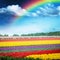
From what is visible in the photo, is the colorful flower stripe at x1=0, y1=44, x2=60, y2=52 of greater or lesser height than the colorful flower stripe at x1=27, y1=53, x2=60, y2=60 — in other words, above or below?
above

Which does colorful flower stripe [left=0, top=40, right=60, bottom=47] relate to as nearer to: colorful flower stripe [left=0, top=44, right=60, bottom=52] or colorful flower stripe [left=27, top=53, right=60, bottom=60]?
colorful flower stripe [left=0, top=44, right=60, bottom=52]

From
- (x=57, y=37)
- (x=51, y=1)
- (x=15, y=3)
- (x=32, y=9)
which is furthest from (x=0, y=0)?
(x=57, y=37)

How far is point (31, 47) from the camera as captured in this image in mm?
3824

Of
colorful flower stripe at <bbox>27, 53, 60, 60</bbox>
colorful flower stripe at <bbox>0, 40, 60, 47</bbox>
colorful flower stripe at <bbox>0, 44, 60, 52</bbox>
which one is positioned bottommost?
colorful flower stripe at <bbox>27, 53, 60, 60</bbox>

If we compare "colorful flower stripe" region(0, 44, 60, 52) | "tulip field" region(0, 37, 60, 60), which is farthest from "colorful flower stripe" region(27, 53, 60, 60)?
"colorful flower stripe" region(0, 44, 60, 52)

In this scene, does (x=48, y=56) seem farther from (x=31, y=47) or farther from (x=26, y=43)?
(x=26, y=43)

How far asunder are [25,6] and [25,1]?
0.10m

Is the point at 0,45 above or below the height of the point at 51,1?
below

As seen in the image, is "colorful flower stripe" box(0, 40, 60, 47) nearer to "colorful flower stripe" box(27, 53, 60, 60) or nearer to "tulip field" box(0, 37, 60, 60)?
"tulip field" box(0, 37, 60, 60)

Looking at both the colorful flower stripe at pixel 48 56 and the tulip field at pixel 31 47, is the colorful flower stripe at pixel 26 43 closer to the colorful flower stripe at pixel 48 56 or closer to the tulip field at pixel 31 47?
the tulip field at pixel 31 47

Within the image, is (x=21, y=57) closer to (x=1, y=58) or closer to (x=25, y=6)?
(x=1, y=58)

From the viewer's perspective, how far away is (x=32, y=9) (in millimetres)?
3865

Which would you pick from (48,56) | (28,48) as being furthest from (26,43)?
(48,56)

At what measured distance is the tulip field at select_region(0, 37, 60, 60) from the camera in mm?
3807
